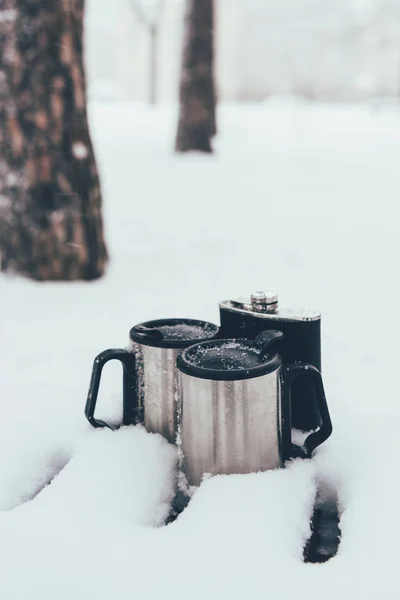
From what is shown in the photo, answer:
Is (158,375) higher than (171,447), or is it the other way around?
(158,375)

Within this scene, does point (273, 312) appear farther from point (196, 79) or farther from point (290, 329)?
point (196, 79)

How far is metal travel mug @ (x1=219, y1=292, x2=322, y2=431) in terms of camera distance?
1.60 meters

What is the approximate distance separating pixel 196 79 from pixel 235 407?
6330 millimetres

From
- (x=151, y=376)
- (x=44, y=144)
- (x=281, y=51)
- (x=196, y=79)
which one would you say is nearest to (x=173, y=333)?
(x=151, y=376)

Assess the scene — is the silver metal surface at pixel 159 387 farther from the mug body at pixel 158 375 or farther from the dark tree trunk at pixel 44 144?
the dark tree trunk at pixel 44 144

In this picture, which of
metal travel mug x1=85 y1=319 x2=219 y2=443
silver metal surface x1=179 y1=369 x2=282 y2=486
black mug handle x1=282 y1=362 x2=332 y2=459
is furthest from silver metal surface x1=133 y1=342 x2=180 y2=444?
black mug handle x1=282 y1=362 x2=332 y2=459

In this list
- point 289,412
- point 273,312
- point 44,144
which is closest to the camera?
point 289,412

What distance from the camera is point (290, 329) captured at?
1.60 m

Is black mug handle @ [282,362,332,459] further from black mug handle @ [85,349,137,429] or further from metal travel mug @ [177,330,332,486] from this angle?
black mug handle @ [85,349,137,429]

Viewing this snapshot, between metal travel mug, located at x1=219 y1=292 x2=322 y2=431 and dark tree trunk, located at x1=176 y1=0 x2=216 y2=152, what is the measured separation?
222 inches

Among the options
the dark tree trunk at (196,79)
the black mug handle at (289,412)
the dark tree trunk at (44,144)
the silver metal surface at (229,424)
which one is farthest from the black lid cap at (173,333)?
the dark tree trunk at (196,79)

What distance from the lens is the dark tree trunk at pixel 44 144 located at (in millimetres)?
3018

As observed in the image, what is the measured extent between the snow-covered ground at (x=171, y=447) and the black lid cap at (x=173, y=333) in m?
0.25

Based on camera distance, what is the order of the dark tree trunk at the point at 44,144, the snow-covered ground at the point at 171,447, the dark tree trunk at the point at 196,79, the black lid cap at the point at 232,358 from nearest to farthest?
1. the snow-covered ground at the point at 171,447
2. the black lid cap at the point at 232,358
3. the dark tree trunk at the point at 44,144
4. the dark tree trunk at the point at 196,79
